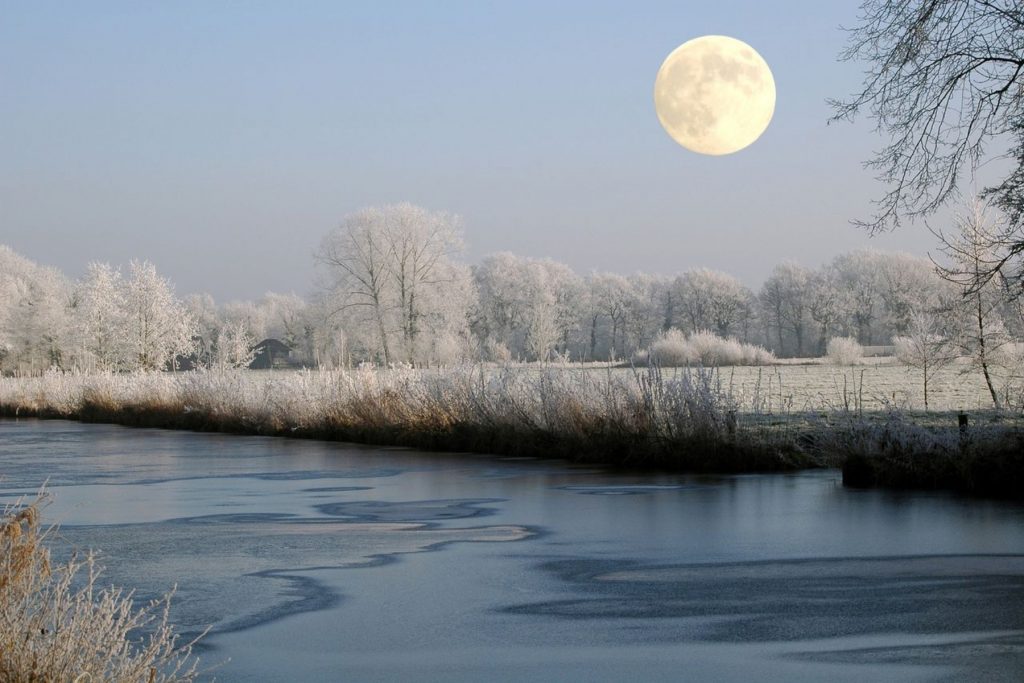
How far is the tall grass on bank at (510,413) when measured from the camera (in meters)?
18.7

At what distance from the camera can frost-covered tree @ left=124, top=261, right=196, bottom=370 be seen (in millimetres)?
72250

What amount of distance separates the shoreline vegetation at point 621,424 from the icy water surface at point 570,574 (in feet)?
3.42

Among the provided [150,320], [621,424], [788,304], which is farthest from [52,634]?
[788,304]

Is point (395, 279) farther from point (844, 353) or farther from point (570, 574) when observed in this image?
point (570, 574)

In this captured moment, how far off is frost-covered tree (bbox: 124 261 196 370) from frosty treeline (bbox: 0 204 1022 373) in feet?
0.33

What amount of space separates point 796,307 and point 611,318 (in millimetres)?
22771

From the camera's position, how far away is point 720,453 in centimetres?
1830

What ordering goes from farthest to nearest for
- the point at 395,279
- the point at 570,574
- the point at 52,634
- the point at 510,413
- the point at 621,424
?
the point at 395,279, the point at 510,413, the point at 621,424, the point at 570,574, the point at 52,634

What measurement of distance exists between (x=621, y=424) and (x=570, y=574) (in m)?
10.5

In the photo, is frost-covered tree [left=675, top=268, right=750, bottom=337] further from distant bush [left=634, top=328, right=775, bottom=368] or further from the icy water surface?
the icy water surface

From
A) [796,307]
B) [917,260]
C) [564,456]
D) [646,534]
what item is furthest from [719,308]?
[646,534]

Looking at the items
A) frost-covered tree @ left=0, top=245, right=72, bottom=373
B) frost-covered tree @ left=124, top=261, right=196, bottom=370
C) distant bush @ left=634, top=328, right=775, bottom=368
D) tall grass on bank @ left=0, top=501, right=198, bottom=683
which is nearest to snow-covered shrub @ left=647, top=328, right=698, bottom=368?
distant bush @ left=634, top=328, right=775, bottom=368

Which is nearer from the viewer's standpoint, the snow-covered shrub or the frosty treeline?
the frosty treeline

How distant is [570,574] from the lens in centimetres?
939
